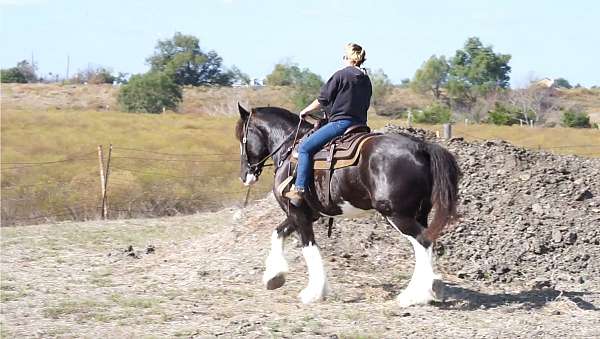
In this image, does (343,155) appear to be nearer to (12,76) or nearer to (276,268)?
(276,268)

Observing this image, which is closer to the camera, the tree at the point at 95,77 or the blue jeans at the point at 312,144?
the blue jeans at the point at 312,144

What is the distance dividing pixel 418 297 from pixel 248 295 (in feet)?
6.69

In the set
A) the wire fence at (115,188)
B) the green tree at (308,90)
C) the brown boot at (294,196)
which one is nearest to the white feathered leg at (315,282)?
the brown boot at (294,196)

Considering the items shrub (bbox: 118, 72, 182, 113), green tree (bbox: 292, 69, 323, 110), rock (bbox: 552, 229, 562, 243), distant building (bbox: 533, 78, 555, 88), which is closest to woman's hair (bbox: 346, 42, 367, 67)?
rock (bbox: 552, 229, 562, 243)

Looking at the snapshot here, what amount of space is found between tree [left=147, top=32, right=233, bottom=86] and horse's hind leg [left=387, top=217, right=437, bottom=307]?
66.6 m

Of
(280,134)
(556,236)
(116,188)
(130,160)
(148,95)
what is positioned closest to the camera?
(280,134)

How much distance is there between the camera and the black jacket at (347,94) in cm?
909

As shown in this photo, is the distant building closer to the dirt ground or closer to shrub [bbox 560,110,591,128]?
shrub [bbox 560,110,591,128]

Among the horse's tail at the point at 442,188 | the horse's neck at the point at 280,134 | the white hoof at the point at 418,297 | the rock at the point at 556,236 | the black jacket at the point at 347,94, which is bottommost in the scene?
the white hoof at the point at 418,297

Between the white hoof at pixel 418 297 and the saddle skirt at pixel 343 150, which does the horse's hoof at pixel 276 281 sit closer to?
the saddle skirt at pixel 343 150

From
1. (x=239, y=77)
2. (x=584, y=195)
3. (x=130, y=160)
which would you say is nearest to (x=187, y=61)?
(x=239, y=77)

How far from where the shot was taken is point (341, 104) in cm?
919

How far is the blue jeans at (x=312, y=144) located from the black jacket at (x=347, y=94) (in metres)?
0.08

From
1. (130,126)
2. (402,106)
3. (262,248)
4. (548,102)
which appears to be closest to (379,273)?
(262,248)
